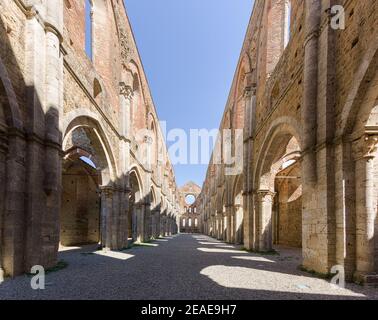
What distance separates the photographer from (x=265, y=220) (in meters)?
11.7

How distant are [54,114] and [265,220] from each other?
9701mm

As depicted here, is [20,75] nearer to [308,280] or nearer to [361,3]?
[361,3]

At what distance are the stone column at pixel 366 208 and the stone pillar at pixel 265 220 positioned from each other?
6391 millimetres

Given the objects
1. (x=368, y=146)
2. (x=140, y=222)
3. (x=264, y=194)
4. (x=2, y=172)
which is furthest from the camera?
(x=140, y=222)

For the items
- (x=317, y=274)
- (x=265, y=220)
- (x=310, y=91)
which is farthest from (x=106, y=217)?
(x=310, y=91)

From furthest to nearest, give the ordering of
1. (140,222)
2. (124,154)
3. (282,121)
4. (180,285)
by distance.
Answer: (140,222) → (124,154) → (282,121) → (180,285)

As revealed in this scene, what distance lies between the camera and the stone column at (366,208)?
508cm

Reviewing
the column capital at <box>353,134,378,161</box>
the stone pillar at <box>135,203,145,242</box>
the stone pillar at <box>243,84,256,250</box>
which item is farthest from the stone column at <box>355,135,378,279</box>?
the stone pillar at <box>135,203,145,242</box>

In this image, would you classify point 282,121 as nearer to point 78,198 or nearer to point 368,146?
point 368,146

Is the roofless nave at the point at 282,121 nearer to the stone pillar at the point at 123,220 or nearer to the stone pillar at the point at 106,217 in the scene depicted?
the stone pillar at the point at 106,217

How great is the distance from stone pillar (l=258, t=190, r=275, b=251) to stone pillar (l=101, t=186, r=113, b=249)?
24.0 ft

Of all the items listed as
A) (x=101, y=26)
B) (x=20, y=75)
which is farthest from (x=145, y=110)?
(x=20, y=75)

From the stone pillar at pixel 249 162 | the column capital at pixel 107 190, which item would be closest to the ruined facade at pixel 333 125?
the stone pillar at pixel 249 162
